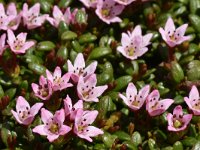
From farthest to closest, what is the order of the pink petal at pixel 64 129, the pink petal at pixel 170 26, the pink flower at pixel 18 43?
1. the pink petal at pixel 170 26
2. the pink flower at pixel 18 43
3. the pink petal at pixel 64 129

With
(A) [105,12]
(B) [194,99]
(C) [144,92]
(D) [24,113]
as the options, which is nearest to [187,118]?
(B) [194,99]

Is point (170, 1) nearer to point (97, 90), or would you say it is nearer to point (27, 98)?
point (97, 90)

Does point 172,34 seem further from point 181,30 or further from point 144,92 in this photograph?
point 144,92

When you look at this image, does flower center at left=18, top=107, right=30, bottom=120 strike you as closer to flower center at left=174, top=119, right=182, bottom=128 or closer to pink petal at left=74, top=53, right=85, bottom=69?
pink petal at left=74, top=53, right=85, bottom=69

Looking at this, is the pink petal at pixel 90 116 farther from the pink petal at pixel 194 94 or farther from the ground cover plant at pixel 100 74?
the pink petal at pixel 194 94

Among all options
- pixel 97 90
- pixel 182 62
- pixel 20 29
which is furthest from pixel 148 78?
pixel 20 29

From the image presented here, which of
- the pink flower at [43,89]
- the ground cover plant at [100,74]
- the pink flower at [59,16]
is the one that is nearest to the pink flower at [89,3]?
the ground cover plant at [100,74]
